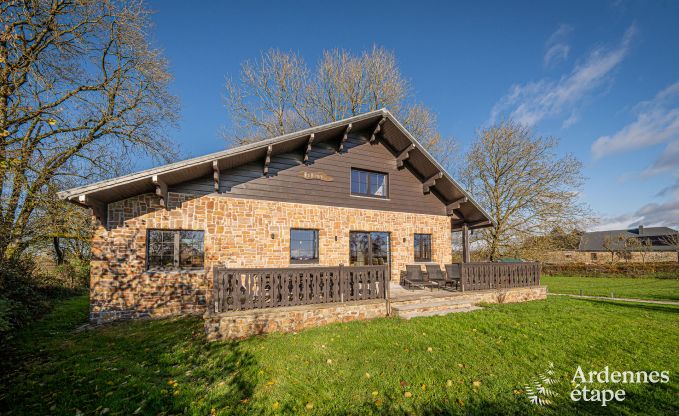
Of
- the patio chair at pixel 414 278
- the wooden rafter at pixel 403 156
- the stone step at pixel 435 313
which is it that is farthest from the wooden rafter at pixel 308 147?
the stone step at pixel 435 313

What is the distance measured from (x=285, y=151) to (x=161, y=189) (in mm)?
3990

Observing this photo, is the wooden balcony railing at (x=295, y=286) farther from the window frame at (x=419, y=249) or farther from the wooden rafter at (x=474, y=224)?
the wooden rafter at (x=474, y=224)

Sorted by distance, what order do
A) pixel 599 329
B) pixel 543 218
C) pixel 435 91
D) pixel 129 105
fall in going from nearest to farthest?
pixel 599 329
pixel 129 105
pixel 543 218
pixel 435 91

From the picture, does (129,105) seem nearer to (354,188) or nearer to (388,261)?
(354,188)

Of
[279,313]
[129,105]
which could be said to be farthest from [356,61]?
[279,313]

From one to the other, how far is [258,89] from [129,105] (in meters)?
8.48

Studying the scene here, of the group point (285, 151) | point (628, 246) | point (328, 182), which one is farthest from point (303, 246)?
point (628, 246)

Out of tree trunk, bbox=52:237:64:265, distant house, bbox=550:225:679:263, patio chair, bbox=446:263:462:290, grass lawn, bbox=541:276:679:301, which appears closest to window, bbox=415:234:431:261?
patio chair, bbox=446:263:462:290

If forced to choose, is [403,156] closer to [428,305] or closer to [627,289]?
[428,305]

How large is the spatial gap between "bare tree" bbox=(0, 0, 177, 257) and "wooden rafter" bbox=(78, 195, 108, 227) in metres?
1.95

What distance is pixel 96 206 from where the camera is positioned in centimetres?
716

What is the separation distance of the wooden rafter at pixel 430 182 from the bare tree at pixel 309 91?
8679 millimetres

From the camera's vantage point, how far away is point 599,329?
20.2 ft

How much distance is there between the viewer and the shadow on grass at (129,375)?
3.47m
